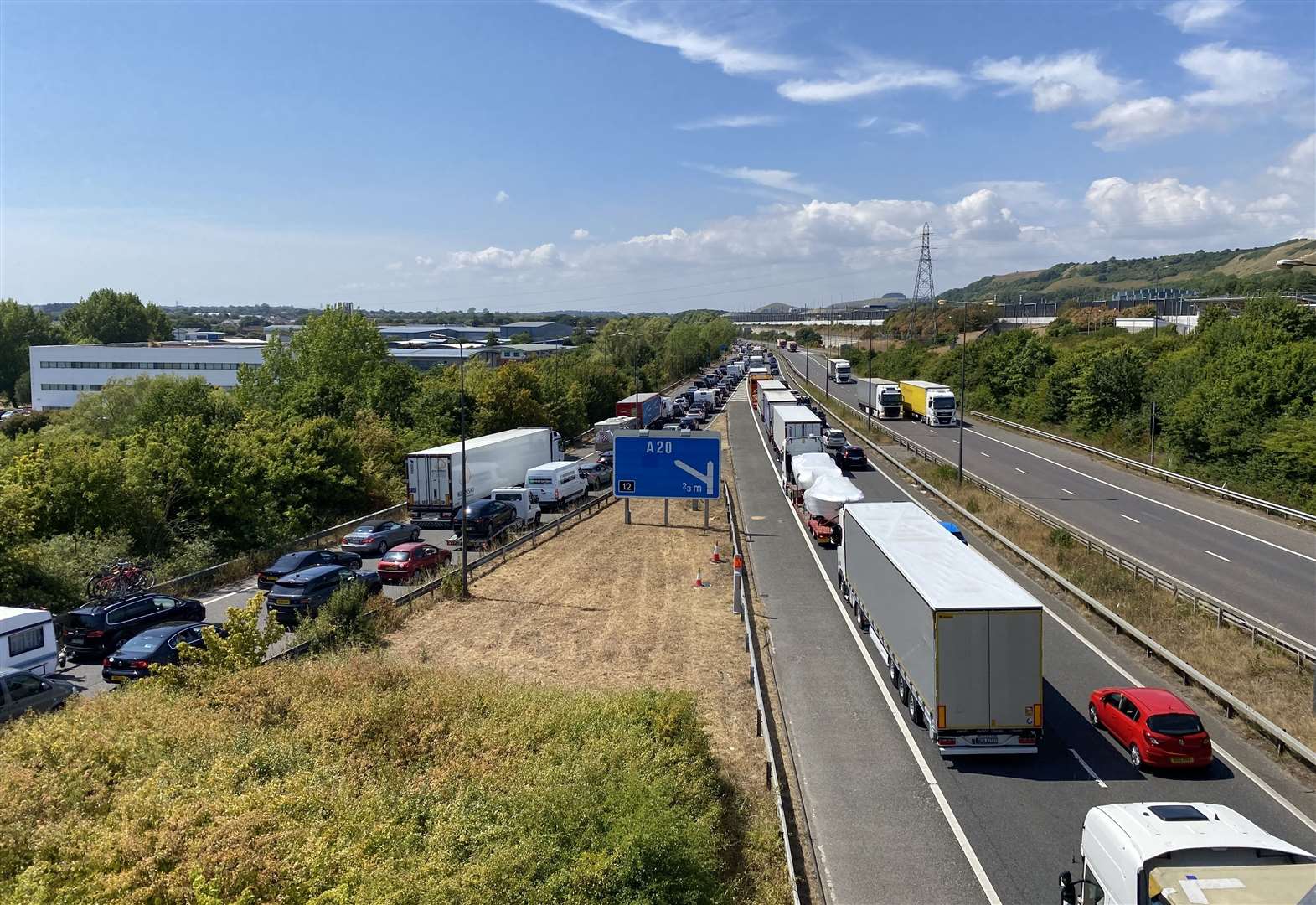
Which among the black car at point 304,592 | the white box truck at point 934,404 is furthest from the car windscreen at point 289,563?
the white box truck at point 934,404

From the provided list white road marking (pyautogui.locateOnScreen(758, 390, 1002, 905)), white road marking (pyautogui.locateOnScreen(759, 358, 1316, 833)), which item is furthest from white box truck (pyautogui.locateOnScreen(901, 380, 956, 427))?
white road marking (pyautogui.locateOnScreen(758, 390, 1002, 905))

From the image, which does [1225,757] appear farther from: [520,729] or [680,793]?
[520,729]

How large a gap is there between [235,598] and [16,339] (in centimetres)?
12064

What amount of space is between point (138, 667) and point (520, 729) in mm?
9921

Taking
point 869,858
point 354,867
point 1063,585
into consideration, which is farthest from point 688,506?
point 354,867

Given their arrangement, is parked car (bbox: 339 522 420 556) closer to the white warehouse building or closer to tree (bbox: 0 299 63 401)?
the white warehouse building

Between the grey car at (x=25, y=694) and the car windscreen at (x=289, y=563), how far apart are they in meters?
10.3

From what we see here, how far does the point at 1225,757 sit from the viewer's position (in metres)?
15.2

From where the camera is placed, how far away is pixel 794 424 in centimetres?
4603

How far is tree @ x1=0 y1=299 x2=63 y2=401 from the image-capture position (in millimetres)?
116938

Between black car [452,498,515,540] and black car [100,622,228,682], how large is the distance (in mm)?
14345

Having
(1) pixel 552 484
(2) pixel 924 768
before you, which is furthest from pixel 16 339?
(2) pixel 924 768

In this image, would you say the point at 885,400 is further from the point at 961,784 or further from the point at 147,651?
the point at 147,651

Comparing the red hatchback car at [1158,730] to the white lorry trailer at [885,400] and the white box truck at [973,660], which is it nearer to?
the white box truck at [973,660]
